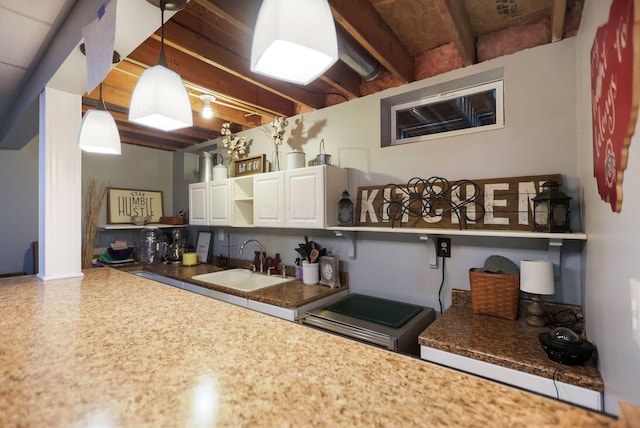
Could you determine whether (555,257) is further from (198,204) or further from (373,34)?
(198,204)

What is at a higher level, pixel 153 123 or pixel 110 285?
pixel 153 123

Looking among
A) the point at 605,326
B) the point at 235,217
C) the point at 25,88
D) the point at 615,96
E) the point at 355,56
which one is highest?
the point at 355,56

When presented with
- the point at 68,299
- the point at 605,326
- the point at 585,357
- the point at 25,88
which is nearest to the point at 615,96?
the point at 605,326

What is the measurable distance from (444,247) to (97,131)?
200cm

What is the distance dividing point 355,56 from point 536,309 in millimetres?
1736

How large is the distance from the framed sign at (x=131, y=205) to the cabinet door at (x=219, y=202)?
51.8 inches

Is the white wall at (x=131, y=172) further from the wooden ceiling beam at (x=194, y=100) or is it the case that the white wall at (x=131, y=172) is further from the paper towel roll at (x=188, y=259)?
the wooden ceiling beam at (x=194, y=100)

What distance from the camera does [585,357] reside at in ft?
3.54

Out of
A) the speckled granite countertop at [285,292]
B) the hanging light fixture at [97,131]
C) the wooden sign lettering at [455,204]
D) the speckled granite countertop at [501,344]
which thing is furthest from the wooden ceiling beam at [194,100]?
the speckled granite countertop at [501,344]

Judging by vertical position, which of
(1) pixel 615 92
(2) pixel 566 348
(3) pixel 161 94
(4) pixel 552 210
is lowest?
(2) pixel 566 348

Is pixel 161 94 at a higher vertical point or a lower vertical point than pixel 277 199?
higher

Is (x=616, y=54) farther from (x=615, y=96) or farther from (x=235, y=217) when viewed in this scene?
(x=235, y=217)

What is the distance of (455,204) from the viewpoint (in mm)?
1769

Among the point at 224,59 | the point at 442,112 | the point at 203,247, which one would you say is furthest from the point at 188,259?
the point at 442,112
